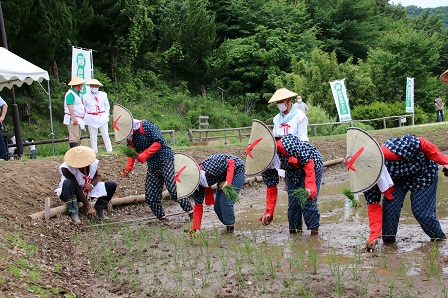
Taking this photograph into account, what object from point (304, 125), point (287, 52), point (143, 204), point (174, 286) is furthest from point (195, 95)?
point (174, 286)

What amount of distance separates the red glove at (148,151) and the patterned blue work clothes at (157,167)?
113 mm

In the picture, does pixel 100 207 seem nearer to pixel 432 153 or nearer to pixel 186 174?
pixel 186 174

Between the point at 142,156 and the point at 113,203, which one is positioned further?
the point at 113,203

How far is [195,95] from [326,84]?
6511mm

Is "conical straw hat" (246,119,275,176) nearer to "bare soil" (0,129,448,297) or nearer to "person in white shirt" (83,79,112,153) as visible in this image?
"bare soil" (0,129,448,297)

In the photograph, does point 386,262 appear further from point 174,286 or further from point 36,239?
point 36,239

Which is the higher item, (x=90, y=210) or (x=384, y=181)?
(x=384, y=181)

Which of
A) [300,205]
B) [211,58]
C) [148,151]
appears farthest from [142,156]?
[211,58]

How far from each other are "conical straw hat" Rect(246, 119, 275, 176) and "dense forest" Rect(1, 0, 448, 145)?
12.5 m

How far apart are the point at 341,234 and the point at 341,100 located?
13.2 metres

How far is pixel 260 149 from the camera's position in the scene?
6.68 meters

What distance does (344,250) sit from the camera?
5969mm

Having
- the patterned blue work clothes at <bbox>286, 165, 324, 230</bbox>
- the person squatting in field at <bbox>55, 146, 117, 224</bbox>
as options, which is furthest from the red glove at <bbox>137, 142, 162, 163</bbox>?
the patterned blue work clothes at <bbox>286, 165, 324, 230</bbox>

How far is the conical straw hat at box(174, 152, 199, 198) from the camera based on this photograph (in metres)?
6.98
